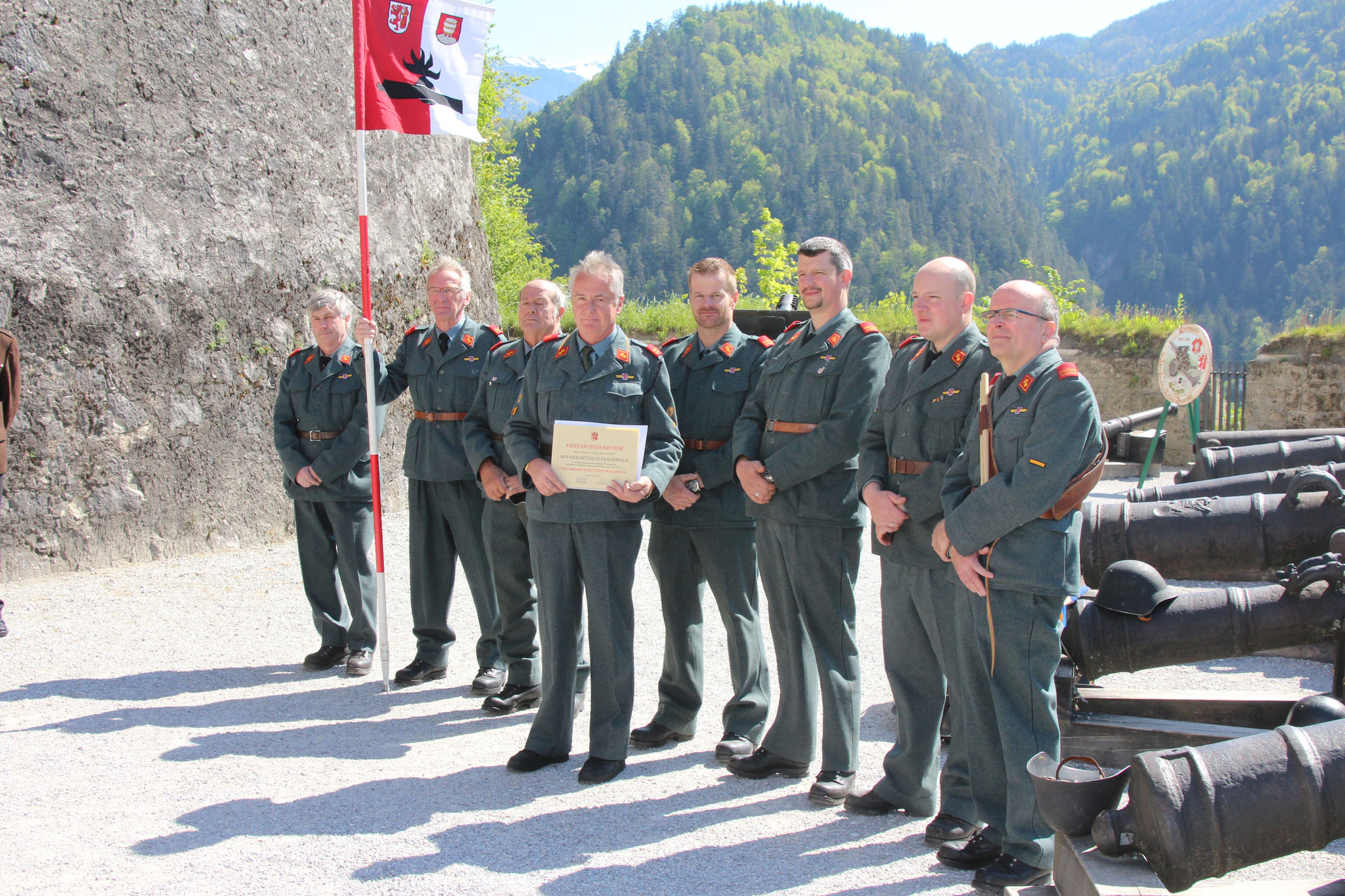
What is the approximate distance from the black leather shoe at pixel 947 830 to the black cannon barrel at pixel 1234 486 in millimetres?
2494

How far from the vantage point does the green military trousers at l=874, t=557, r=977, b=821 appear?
147 inches

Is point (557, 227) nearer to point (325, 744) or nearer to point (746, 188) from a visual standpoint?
point (746, 188)

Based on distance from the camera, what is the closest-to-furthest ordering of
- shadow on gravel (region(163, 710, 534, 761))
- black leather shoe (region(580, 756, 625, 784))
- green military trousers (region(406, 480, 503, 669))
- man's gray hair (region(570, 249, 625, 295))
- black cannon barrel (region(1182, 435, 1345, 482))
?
black leather shoe (region(580, 756, 625, 784)) → man's gray hair (region(570, 249, 625, 295)) → shadow on gravel (region(163, 710, 534, 761)) → green military trousers (region(406, 480, 503, 669)) → black cannon barrel (region(1182, 435, 1345, 482))

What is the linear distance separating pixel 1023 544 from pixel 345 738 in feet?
10.3

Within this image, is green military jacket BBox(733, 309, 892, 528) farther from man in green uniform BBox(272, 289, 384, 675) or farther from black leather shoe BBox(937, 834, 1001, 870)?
man in green uniform BBox(272, 289, 384, 675)

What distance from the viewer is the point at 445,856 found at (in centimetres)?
358

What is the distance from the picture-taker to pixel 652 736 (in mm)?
4676

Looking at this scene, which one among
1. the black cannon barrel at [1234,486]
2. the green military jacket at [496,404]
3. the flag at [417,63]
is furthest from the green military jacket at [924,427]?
the flag at [417,63]

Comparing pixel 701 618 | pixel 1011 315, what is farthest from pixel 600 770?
pixel 1011 315

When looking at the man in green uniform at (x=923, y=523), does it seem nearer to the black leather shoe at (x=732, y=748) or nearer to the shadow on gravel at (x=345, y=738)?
the black leather shoe at (x=732, y=748)

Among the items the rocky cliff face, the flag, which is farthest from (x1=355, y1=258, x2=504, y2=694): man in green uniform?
the rocky cliff face

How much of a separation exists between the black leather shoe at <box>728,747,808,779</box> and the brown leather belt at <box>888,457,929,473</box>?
4.17 ft

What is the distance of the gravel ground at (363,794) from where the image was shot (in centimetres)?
344

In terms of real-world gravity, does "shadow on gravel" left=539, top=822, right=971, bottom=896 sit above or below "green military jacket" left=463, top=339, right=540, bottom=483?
below
